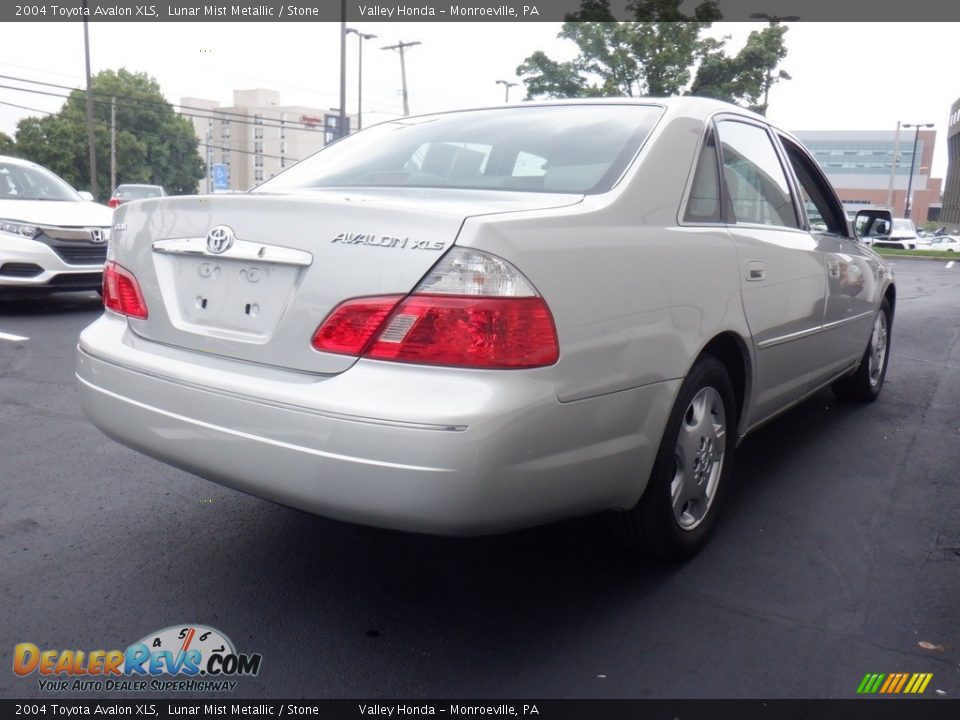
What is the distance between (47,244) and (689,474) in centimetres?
720

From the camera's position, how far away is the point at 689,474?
2998 mm

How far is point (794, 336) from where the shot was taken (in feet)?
12.2

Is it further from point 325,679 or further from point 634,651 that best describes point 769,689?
point 325,679

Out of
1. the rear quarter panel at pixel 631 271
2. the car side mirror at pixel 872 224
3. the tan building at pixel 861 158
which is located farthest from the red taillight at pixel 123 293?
the tan building at pixel 861 158

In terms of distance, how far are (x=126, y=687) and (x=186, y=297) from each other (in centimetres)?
109

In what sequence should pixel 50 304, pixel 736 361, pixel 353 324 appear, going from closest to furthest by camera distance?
1. pixel 353 324
2. pixel 736 361
3. pixel 50 304

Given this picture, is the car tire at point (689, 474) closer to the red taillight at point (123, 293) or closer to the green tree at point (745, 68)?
the red taillight at point (123, 293)

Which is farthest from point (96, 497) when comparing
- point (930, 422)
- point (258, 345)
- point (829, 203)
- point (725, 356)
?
point (930, 422)

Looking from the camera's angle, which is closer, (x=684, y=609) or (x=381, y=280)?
(x=381, y=280)

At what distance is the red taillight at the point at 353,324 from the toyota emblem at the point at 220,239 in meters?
0.43

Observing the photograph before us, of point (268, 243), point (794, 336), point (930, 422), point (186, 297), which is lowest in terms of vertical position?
point (930, 422)

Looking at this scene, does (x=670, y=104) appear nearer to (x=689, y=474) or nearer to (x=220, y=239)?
(x=689, y=474)

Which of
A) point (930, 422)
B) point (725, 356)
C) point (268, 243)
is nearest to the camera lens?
point (268, 243)

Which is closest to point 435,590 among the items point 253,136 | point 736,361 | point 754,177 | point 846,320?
point 736,361
